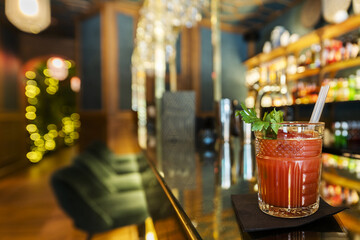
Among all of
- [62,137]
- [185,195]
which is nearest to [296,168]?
[185,195]

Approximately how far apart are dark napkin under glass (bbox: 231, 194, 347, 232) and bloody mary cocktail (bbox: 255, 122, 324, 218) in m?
0.02

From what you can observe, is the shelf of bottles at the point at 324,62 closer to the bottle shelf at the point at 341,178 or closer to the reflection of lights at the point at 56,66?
the bottle shelf at the point at 341,178

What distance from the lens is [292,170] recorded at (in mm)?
428

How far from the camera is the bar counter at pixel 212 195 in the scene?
35 centimetres

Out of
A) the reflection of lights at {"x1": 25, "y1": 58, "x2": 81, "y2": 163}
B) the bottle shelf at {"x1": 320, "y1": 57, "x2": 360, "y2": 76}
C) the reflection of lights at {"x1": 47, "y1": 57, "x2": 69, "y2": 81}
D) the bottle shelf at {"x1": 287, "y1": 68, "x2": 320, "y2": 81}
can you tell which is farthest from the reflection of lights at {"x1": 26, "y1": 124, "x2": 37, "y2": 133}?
the bottle shelf at {"x1": 320, "y1": 57, "x2": 360, "y2": 76}

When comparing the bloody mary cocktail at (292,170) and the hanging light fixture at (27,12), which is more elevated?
the hanging light fixture at (27,12)

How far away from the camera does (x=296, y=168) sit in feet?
1.40

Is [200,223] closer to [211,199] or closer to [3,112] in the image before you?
[211,199]

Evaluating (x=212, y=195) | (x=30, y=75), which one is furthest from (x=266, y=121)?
(x=30, y=75)

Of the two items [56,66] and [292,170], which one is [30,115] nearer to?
[56,66]

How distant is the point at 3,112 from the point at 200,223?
7.34 m

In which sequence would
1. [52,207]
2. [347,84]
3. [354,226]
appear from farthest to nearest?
[52,207] < [347,84] < [354,226]

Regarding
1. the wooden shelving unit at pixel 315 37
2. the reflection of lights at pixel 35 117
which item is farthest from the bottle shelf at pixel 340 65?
the reflection of lights at pixel 35 117

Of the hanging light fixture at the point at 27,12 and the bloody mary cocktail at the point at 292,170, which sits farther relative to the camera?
the hanging light fixture at the point at 27,12
